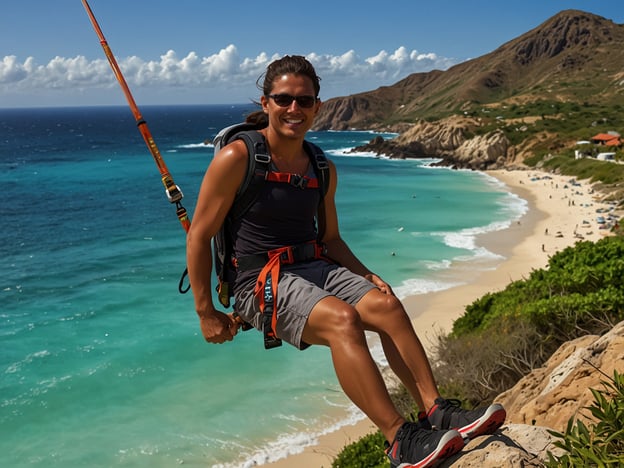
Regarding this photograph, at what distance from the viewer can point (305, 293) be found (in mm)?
3453

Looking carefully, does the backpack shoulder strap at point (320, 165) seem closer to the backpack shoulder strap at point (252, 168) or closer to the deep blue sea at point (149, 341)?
the backpack shoulder strap at point (252, 168)

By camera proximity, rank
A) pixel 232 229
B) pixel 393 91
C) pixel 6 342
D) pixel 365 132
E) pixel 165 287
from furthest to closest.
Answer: pixel 393 91 → pixel 365 132 → pixel 165 287 → pixel 6 342 → pixel 232 229

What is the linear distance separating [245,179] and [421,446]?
1817 millimetres

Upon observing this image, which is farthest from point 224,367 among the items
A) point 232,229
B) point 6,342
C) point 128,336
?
point 232,229

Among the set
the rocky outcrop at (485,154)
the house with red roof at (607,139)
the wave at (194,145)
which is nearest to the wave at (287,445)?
the house with red roof at (607,139)

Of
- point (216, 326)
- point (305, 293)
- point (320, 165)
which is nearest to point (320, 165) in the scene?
point (320, 165)

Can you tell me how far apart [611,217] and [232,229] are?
3848cm

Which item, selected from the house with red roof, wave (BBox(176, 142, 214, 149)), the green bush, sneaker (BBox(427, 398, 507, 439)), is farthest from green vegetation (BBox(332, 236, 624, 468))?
wave (BBox(176, 142, 214, 149))

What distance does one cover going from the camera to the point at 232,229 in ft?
12.3

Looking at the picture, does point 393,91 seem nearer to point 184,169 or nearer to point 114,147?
point 114,147

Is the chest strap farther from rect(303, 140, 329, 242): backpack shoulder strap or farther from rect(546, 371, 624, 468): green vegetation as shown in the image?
rect(546, 371, 624, 468): green vegetation

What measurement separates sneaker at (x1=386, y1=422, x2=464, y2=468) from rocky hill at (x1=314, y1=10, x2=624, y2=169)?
83249 millimetres

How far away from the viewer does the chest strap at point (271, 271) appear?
3.48 meters

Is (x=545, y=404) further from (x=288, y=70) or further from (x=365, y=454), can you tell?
(x=365, y=454)
